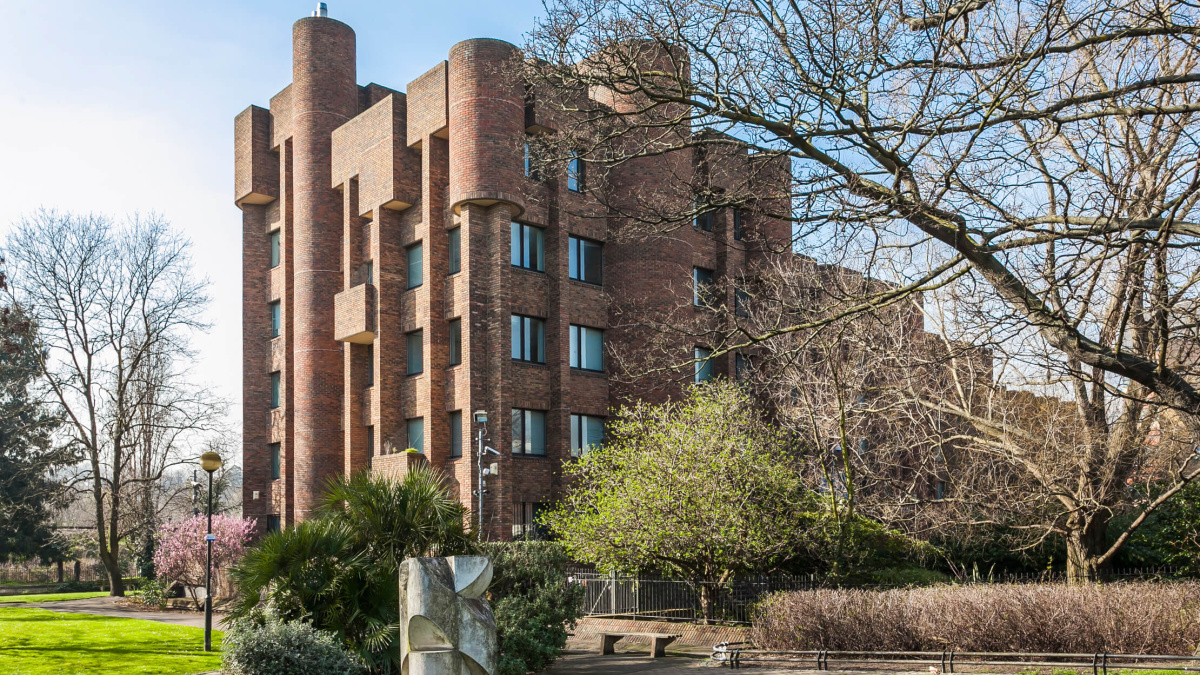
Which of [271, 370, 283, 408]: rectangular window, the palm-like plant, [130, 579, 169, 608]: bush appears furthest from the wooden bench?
[271, 370, 283, 408]: rectangular window

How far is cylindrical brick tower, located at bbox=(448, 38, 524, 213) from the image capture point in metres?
30.6

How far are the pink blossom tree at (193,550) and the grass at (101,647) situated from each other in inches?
327

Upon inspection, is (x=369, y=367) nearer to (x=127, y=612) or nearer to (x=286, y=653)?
(x=127, y=612)

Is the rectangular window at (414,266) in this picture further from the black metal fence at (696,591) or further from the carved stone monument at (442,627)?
the carved stone monument at (442,627)

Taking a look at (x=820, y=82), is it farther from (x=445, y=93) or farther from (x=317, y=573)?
(x=445, y=93)

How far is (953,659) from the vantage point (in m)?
15.8

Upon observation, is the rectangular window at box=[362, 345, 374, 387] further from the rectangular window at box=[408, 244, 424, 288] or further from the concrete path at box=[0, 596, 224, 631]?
the concrete path at box=[0, 596, 224, 631]

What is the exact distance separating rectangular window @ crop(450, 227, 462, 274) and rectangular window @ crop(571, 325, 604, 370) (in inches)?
167

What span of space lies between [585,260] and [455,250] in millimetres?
4512

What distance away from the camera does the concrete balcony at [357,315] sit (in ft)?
110

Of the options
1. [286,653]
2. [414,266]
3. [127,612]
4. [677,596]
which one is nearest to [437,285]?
[414,266]

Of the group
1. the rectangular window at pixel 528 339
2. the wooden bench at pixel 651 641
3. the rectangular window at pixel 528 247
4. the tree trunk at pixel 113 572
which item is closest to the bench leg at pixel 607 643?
the wooden bench at pixel 651 641

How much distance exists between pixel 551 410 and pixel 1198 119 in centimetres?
2254

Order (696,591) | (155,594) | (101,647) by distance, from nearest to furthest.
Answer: (101,647), (696,591), (155,594)
